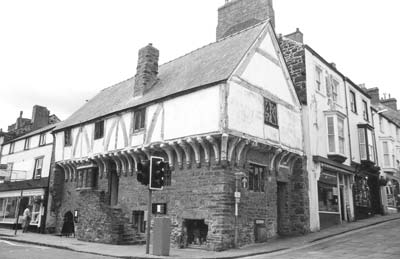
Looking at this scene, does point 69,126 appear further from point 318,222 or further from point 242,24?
point 318,222

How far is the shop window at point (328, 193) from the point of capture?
63.4ft

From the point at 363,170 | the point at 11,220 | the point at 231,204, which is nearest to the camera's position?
the point at 231,204

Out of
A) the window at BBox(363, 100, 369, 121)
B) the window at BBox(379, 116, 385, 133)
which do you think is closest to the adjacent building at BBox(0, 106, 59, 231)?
the window at BBox(363, 100, 369, 121)

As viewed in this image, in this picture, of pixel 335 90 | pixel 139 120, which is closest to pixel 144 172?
pixel 139 120

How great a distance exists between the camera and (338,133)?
20.9 m

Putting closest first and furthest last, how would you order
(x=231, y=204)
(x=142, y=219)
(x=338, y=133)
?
(x=231, y=204)
(x=142, y=219)
(x=338, y=133)

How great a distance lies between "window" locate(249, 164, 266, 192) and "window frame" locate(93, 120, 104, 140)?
28.7 ft

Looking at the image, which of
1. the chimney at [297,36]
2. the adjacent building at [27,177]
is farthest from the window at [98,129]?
the chimney at [297,36]

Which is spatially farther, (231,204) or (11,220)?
(11,220)

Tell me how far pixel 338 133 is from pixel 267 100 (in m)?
6.26

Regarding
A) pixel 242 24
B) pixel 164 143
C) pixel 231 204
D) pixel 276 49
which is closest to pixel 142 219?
pixel 164 143

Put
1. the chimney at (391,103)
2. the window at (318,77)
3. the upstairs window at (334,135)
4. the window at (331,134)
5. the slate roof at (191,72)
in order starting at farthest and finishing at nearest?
the chimney at (391,103), the window at (318,77), the window at (331,134), the upstairs window at (334,135), the slate roof at (191,72)

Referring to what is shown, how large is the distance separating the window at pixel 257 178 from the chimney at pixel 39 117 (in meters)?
26.3

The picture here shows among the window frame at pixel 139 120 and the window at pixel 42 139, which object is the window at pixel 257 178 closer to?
the window frame at pixel 139 120
